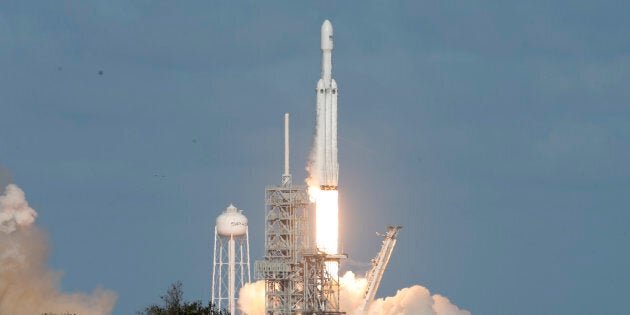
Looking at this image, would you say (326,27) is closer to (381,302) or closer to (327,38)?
(327,38)

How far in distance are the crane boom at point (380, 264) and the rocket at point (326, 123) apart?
18.3 ft

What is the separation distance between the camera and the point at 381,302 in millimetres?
196125

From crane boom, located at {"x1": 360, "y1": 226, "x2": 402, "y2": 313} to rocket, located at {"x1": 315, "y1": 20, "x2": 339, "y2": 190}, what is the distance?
18.3 feet

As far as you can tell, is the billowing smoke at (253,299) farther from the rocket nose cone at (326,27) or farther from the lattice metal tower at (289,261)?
the rocket nose cone at (326,27)

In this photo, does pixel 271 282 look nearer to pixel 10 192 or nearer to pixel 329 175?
pixel 329 175

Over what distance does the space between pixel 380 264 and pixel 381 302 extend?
635 cm

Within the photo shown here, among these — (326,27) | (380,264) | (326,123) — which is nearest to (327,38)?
(326,27)

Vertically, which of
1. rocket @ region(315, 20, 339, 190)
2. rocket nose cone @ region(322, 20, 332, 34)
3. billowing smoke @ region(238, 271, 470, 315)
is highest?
rocket nose cone @ region(322, 20, 332, 34)

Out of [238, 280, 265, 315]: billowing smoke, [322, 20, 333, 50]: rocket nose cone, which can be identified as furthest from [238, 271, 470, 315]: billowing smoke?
[322, 20, 333, 50]: rocket nose cone

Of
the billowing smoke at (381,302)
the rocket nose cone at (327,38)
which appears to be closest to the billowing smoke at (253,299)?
the billowing smoke at (381,302)

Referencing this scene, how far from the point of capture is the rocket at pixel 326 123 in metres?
191

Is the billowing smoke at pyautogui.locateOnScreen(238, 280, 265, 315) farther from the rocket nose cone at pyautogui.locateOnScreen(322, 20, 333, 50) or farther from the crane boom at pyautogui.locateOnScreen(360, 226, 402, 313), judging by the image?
the rocket nose cone at pyautogui.locateOnScreen(322, 20, 333, 50)

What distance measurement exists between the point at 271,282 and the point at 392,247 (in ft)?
33.1

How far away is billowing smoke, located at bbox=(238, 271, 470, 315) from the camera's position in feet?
636
